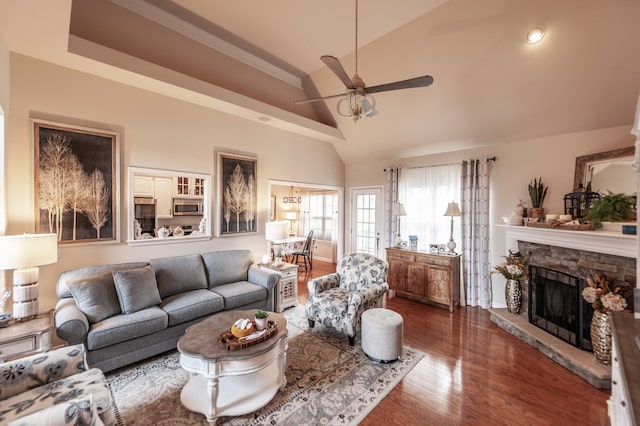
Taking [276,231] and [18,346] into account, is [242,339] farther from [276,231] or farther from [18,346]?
[276,231]

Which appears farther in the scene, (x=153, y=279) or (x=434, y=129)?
(x=434, y=129)

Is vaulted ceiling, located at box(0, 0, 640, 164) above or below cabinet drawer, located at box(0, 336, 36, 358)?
above

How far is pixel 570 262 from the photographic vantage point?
334 cm

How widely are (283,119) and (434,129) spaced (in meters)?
2.54

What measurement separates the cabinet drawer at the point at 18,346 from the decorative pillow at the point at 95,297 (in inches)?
16.8

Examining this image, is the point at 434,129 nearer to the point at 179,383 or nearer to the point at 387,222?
the point at 387,222

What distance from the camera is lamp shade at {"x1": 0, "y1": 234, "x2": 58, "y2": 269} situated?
223 cm

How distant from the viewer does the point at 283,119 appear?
447cm

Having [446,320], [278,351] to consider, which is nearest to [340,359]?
[278,351]

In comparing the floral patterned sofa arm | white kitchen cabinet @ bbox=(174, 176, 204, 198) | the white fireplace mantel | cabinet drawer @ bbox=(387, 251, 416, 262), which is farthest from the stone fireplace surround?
white kitchen cabinet @ bbox=(174, 176, 204, 198)

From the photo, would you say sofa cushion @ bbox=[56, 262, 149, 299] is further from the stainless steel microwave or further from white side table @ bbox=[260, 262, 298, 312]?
the stainless steel microwave

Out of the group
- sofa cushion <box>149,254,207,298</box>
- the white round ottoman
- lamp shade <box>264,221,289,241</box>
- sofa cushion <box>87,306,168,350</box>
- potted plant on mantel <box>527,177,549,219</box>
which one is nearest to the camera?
sofa cushion <box>87,306,168,350</box>

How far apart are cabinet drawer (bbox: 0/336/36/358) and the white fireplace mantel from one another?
5.32 metres

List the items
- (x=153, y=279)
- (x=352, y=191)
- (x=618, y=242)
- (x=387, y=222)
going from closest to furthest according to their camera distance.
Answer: (x=618, y=242)
(x=153, y=279)
(x=387, y=222)
(x=352, y=191)
